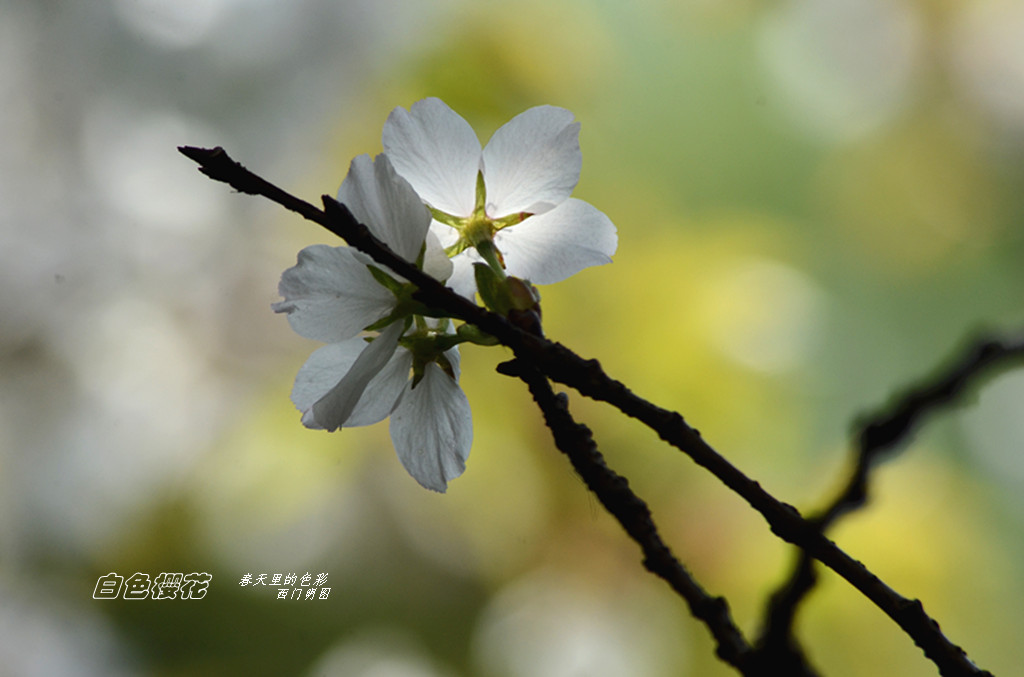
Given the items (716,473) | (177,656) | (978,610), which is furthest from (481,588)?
(716,473)

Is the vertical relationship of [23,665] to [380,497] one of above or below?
below

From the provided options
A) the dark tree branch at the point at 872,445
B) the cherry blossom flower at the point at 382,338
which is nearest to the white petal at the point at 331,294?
the cherry blossom flower at the point at 382,338

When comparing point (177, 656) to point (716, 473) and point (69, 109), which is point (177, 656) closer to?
point (69, 109)

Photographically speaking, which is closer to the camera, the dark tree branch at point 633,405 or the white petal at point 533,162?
the dark tree branch at point 633,405

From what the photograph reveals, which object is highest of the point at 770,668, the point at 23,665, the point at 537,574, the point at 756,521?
the point at 756,521

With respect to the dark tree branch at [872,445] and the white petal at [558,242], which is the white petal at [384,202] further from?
the dark tree branch at [872,445]

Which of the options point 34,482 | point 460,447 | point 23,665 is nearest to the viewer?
point 460,447

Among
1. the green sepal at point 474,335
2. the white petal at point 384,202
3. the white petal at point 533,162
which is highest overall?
the white petal at point 533,162

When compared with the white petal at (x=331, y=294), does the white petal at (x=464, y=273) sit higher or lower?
higher
